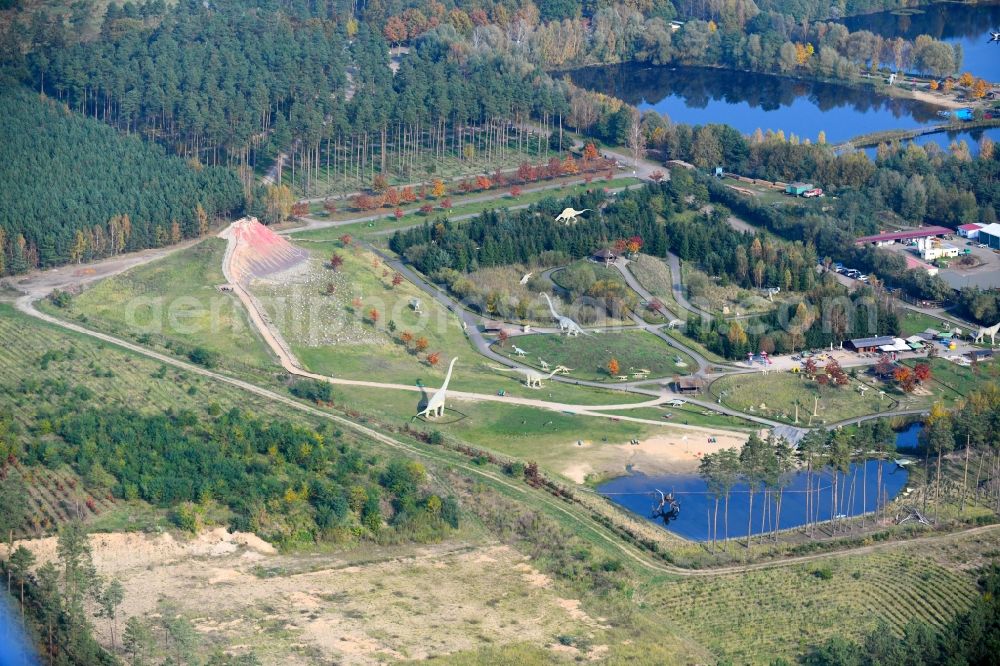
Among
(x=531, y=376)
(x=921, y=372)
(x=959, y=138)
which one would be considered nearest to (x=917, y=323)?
(x=921, y=372)

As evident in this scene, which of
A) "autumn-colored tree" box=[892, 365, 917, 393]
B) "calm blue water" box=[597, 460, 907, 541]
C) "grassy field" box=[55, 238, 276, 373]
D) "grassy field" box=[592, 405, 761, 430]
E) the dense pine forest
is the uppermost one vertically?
the dense pine forest

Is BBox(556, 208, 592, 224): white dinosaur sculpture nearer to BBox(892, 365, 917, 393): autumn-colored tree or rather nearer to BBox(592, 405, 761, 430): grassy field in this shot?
BBox(592, 405, 761, 430): grassy field

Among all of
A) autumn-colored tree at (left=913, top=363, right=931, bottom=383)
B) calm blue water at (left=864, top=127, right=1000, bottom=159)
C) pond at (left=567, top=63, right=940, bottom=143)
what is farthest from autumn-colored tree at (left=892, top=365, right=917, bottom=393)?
pond at (left=567, top=63, right=940, bottom=143)

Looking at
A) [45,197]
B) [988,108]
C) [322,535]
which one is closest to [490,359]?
[322,535]

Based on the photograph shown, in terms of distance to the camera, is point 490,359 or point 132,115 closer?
point 490,359

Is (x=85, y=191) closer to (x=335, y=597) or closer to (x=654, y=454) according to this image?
(x=654, y=454)

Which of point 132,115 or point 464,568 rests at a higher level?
point 132,115

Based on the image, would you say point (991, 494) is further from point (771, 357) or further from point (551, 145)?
point (551, 145)
